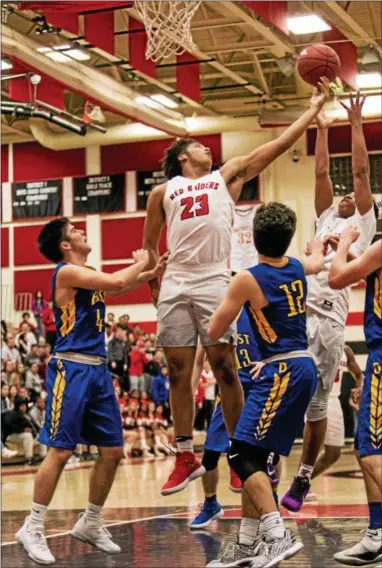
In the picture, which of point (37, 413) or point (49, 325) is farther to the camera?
point (49, 325)

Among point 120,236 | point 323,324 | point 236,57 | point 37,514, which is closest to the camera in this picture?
point 37,514

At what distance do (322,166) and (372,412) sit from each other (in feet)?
8.58

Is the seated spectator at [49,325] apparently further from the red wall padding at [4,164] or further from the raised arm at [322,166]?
the raised arm at [322,166]

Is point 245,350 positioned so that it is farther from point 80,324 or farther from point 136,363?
point 136,363

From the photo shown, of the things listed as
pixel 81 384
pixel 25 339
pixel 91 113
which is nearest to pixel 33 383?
pixel 25 339

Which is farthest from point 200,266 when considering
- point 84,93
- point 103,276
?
point 84,93

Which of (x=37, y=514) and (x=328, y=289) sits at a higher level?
(x=328, y=289)

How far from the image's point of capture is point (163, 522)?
8555mm

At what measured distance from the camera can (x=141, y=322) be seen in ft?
86.9

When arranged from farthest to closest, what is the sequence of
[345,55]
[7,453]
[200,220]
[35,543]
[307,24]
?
1. [345,55]
2. [307,24]
3. [7,453]
4. [200,220]
5. [35,543]

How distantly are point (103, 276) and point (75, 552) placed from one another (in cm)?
195

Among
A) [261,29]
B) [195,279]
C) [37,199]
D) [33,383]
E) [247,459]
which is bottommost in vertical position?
[33,383]

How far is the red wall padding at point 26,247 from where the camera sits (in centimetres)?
2720

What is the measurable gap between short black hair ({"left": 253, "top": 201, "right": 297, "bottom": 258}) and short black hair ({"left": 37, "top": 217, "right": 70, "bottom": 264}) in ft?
5.50
